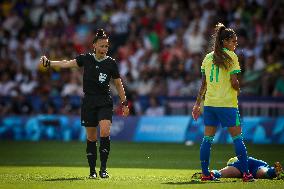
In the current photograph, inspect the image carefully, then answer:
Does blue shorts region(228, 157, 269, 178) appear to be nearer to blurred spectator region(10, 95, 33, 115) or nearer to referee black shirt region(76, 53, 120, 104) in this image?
referee black shirt region(76, 53, 120, 104)

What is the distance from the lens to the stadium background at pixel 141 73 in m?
25.1

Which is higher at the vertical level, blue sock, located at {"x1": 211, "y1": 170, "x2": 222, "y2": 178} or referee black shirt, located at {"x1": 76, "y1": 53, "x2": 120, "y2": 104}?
referee black shirt, located at {"x1": 76, "y1": 53, "x2": 120, "y2": 104}

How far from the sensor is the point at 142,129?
1064 inches

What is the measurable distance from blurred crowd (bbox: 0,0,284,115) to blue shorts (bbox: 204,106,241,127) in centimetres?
1226

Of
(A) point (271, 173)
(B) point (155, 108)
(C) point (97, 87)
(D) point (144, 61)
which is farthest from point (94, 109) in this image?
(D) point (144, 61)

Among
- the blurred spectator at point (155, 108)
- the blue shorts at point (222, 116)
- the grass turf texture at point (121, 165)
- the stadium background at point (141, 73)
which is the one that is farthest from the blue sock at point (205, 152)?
the blurred spectator at point (155, 108)

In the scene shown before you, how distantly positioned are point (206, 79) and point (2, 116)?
1623 centimetres

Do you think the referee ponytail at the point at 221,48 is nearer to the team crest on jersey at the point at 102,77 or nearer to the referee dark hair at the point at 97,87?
the referee dark hair at the point at 97,87

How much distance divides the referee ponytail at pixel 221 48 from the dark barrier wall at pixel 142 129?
11.8 meters

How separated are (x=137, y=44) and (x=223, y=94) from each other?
1695cm

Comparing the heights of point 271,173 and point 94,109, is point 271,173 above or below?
below

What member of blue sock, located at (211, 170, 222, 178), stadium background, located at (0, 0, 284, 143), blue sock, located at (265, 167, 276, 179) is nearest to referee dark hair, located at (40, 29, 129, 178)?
blue sock, located at (211, 170, 222, 178)

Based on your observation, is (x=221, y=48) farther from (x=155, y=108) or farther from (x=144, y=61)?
(x=144, y=61)

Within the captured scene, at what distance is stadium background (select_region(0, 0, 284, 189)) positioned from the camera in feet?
82.3
